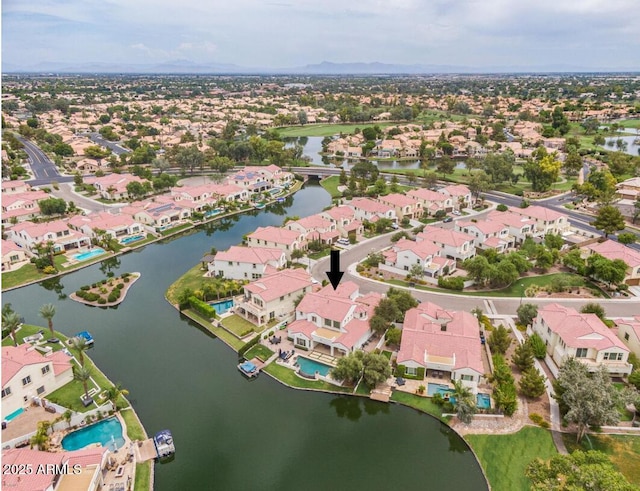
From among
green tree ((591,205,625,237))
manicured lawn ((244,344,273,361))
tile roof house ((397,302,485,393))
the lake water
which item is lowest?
the lake water

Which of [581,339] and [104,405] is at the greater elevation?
[581,339]

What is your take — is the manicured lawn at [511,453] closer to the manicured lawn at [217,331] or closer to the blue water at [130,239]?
the manicured lawn at [217,331]

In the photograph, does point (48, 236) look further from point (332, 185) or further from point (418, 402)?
point (332, 185)

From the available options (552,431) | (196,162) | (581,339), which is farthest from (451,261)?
(196,162)

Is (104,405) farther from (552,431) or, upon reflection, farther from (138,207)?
(138,207)

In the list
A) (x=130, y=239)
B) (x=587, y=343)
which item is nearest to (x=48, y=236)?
(x=130, y=239)

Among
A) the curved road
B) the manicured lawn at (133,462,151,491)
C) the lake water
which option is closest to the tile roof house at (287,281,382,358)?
the lake water

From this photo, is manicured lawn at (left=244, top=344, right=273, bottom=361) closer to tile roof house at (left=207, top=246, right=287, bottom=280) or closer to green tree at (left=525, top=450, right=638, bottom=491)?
tile roof house at (left=207, top=246, right=287, bottom=280)
